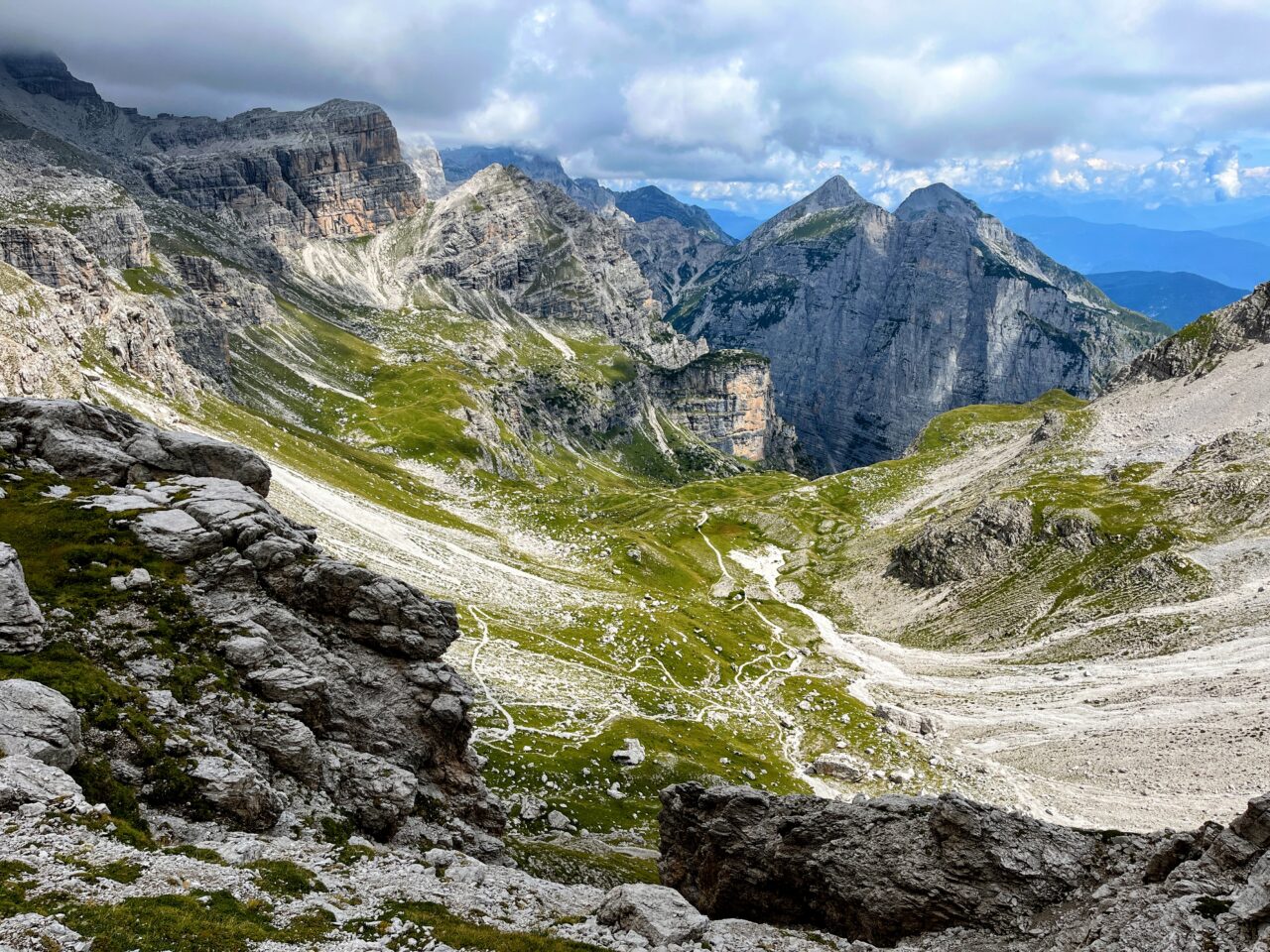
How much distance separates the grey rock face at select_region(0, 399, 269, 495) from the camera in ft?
123

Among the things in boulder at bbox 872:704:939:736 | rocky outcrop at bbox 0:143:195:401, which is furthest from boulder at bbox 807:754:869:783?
rocky outcrop at bbox 0:143:195:401

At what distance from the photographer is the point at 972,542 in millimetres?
125062

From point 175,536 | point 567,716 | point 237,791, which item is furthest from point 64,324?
point 237,791

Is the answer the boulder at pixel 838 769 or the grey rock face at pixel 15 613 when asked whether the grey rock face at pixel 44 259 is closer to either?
the grey rock face at pixel 15 613

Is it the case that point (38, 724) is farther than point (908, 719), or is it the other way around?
point (908, 719)

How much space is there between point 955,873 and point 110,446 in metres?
42.5

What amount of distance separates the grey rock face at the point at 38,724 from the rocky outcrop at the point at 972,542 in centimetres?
12025

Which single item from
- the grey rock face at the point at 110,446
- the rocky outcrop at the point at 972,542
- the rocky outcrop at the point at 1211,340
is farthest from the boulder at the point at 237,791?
the rocky outcrop at the point at 1211,340

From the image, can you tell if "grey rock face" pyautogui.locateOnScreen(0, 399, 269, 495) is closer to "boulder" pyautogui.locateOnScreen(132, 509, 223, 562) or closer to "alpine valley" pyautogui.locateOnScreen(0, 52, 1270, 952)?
"alpine valley" pyautogui.locateOnScreen(0, 52, 1270, 952)

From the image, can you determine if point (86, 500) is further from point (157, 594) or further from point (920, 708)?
point (920, 708)

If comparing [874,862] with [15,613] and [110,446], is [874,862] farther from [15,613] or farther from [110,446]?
[110,446]

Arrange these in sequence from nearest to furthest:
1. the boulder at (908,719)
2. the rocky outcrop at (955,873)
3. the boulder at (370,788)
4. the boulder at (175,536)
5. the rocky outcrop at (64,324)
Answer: the rocky outcrop at (955,873) → the boulder at (370,788) → the boulder at (175,536) → the boulder at (908,719) → the rocky outcrop at (64,324)

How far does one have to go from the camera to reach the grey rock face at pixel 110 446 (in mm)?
37625

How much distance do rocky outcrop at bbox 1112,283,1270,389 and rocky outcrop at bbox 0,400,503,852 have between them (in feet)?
597
